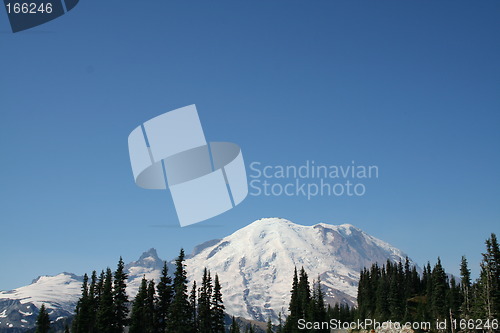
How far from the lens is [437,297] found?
12625 cm

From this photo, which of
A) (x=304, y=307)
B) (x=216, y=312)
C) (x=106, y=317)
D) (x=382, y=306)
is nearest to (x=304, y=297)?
(x=304, y=307)

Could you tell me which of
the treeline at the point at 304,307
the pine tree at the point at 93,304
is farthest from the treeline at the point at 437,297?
the pine tree at the point at 93,304

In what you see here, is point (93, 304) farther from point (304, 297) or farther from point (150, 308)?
point (304, 297)

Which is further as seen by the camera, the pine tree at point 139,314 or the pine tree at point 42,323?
the pine tree at point 42,323

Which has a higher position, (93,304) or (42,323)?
(93,304)

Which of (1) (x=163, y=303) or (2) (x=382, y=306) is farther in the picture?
(2) (x=382, y=306)

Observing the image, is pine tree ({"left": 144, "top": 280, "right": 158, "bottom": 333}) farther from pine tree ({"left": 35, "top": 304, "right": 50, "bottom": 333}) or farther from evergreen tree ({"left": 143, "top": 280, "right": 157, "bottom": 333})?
pine tree ({"left": 35, "top": 304, "right": 50, "bottom": 333})

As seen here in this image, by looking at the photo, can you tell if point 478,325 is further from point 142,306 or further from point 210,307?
point 142,306

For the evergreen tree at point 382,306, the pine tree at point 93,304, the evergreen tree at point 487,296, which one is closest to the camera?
the evergreen tree at point 487,296

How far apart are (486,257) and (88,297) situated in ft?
214

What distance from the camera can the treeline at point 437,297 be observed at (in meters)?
76.5

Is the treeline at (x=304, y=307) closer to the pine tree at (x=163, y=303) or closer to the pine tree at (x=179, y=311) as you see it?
the pine tree at (x=179, y=311)

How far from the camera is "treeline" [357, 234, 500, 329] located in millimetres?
76500

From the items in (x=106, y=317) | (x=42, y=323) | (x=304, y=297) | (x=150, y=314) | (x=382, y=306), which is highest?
(x=304, y=297)
